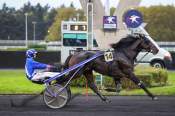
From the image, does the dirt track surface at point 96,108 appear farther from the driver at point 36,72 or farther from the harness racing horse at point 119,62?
the driver at point 36,72

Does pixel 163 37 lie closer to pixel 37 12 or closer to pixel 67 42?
pixel 67 42

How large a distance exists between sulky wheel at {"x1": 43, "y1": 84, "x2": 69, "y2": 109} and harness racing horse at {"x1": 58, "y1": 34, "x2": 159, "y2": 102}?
418mm

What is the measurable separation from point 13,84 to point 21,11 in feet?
393

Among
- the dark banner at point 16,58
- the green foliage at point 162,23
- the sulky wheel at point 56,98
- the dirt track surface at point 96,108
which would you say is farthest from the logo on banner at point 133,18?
the green foliage at point 162,23

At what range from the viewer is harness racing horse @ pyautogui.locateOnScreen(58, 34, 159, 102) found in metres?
15.0

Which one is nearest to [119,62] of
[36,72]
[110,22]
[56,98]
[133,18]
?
[56,98]

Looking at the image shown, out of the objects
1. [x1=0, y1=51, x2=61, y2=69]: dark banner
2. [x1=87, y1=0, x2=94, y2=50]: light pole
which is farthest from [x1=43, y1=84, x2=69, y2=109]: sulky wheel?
Answer: [x1=0, y1=51, x2=61, y2=69]: dark banner

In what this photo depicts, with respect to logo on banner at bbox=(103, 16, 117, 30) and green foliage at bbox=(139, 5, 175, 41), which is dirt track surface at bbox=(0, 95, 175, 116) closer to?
logo on banner at bbox=(103, 16, 117, 30)

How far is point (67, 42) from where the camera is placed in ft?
119

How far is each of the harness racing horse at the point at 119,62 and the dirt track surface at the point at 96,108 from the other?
49cm

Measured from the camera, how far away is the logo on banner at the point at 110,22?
25.8 meters

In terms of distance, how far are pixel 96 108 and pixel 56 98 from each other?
43.1 inches

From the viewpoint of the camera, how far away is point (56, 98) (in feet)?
48.6

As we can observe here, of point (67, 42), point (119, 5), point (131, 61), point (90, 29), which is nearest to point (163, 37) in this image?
point (67, 42)
